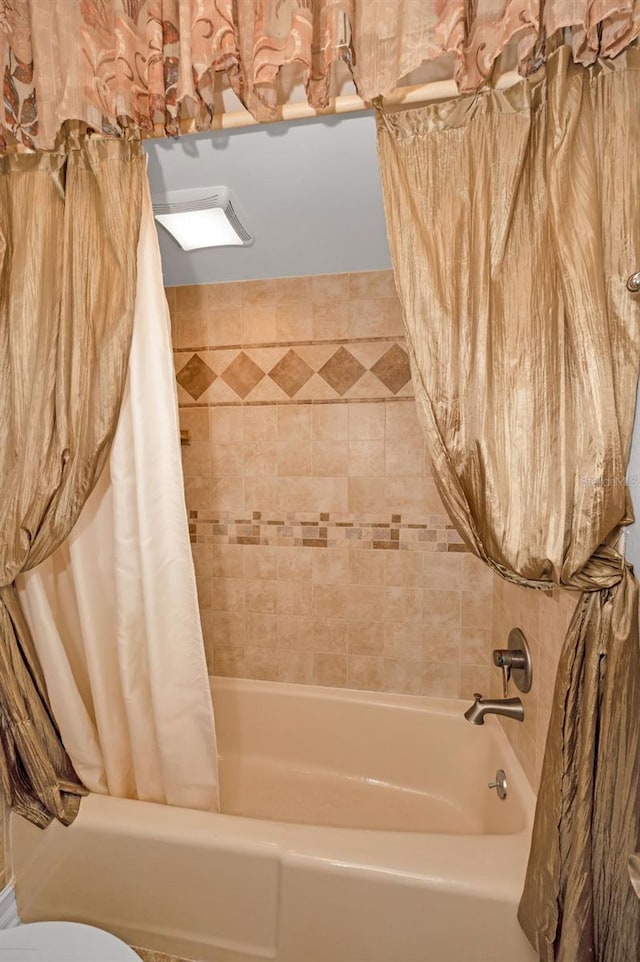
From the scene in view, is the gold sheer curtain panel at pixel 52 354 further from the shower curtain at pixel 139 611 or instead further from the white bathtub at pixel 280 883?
the white bathtub at pixel 280 883

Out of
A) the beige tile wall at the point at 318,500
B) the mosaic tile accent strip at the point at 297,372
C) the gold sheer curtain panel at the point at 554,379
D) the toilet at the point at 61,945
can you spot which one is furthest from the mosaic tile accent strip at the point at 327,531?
the toilet at the point at 61,945

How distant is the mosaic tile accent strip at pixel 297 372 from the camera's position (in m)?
2.02

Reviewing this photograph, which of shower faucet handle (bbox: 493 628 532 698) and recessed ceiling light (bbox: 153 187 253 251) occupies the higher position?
recessed ceiling light (bbox: 153 187 253 251)

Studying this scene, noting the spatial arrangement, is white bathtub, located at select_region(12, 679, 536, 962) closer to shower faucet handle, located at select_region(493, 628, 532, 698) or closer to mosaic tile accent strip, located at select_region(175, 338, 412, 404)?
shower faucet handle, located at select_region(493, 628, 532, 698)

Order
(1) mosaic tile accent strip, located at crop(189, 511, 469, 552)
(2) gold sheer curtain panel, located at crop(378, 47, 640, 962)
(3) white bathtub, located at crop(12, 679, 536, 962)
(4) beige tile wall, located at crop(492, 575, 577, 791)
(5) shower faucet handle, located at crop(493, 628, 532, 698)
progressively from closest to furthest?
1. (2) gold sheer curtain panel, located at crop(378, 47, 640, 962)
2. (3) white bathtub, located at crop(12, 679, 536, 962)
3. (4) beige tile wall, located at crop(492, 575, 577, 791)
4. (5) shower faucet handle, located at crop(493, 628, 532, 698)
5. (1) mosaic tile accent strip, located at crop(189, 511, 469, 552)

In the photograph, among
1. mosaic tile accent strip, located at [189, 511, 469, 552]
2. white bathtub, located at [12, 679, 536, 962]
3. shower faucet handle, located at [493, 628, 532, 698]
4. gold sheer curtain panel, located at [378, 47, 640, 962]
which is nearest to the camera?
gold sheer curtain panel, located at [378, 47, 640, 962]

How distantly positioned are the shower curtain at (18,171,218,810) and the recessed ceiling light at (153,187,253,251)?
0.29m

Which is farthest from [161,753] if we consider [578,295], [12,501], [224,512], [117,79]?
[117,79]

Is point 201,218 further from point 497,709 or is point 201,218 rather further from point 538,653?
point 497,709

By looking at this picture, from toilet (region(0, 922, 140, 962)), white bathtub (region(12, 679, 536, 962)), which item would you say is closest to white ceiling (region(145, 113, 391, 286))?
white bathtub (region(12, 679, 536, 962))

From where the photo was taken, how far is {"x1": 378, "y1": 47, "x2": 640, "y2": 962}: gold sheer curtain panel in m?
0.93

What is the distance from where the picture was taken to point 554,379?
98cm

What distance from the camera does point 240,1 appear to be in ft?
3.39

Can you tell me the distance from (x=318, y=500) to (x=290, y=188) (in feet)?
3.88
